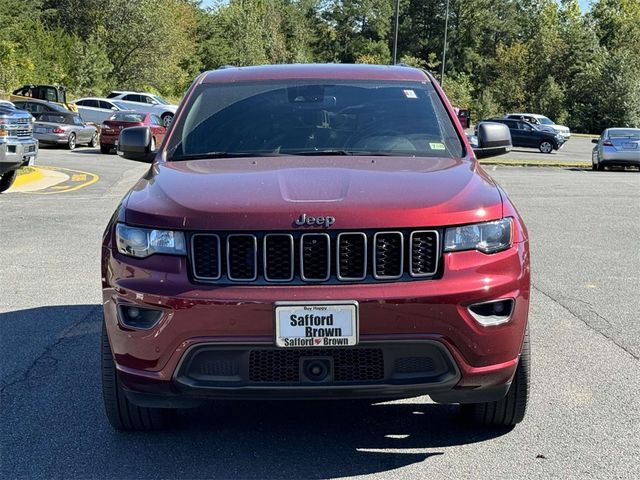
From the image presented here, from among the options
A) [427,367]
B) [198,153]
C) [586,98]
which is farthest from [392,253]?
[586,98]

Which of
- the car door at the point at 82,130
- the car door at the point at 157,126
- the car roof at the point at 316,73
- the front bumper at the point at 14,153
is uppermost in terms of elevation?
the car roof at the point at 316,73

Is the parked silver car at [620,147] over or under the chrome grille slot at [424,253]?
under

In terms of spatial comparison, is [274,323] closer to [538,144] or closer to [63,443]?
[63,443]

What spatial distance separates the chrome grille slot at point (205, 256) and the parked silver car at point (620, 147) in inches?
1012

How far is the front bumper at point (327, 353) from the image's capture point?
344cm

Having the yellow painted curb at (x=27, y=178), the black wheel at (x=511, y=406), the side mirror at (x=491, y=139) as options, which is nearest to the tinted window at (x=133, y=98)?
the yellow painted curb at (x=27, y=178)

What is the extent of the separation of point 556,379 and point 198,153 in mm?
2462

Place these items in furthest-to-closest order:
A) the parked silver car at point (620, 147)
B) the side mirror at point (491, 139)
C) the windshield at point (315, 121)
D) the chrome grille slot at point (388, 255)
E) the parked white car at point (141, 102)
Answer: the parked white car at point (141, 102), the parked silver car at point (620, 147), the side mirror at point (491, 139), the windshield at point (315, 121), the chrome grille slot at point (388, 255)

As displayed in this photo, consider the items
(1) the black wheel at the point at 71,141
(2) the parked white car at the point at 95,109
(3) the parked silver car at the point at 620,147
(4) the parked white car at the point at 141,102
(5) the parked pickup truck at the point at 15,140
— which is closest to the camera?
(5) the parked pickup truck at the point at 15,140

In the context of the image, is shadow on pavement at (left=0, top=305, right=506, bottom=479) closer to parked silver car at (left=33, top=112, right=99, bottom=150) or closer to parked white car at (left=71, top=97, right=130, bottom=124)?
parked silver car at (left=33, top=112, right=99, bottom=150)

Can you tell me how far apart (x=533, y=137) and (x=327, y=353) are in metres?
38.4

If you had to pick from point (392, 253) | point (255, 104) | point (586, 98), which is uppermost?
point (255, 104)

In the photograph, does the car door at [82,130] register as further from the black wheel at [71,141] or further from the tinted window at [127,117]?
the tinted window at [127,117]

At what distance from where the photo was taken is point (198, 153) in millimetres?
4676
